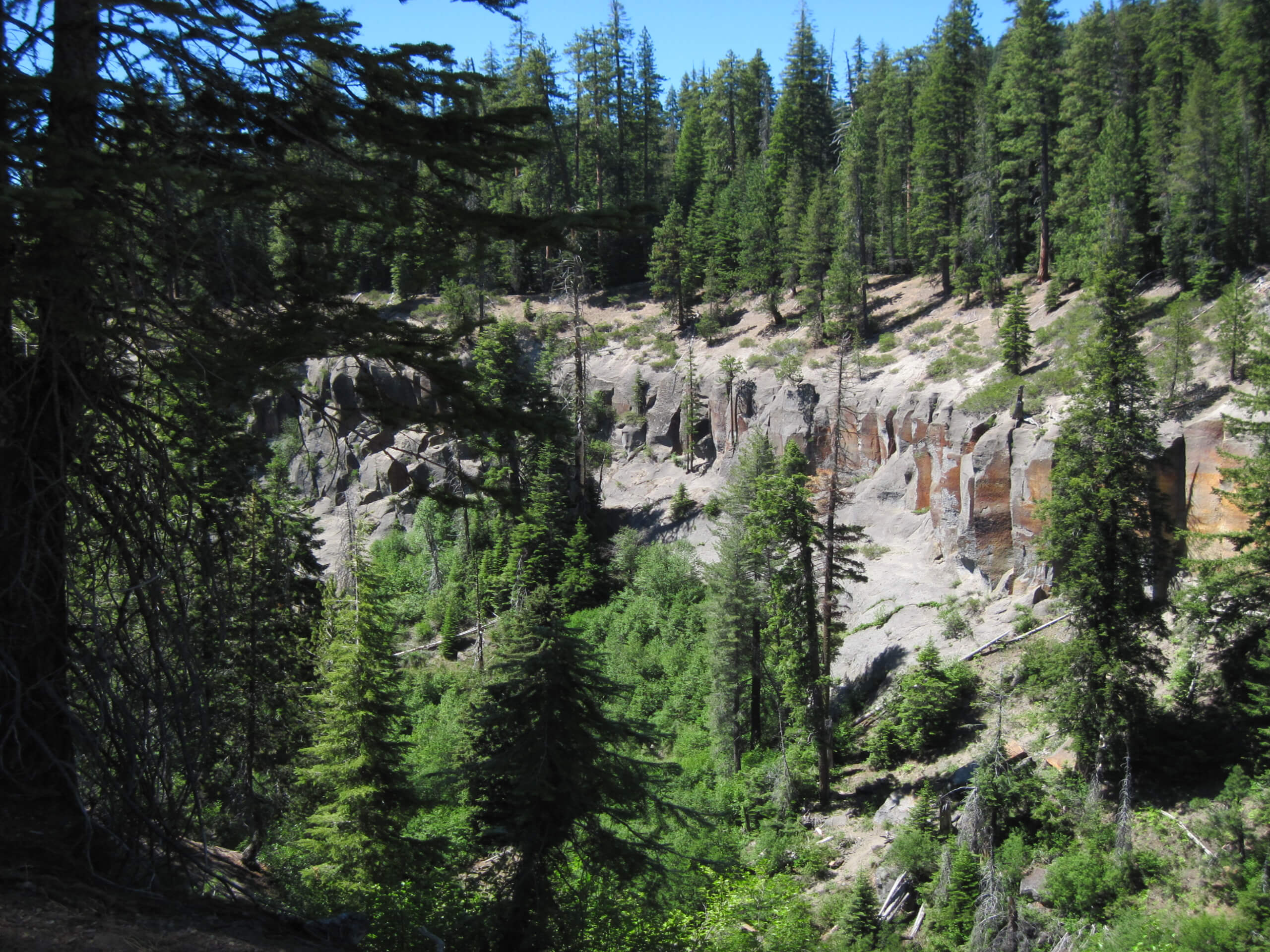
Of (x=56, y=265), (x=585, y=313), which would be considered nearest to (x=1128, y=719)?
(x=56, y=265)

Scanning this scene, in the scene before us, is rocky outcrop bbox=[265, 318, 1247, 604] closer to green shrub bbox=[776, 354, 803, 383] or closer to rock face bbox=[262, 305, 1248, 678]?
rock face bbox=[262, 305, 1248, 678]

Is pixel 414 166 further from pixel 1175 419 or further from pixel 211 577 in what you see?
pixel 1175 419

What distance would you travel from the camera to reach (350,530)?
21234 millimetres

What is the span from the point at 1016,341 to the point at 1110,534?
44.2ft

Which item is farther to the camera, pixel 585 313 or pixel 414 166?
pixel 585 313

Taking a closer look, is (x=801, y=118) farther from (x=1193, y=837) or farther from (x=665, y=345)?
(x=1193, y=837)

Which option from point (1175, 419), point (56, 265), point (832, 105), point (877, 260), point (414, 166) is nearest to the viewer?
point (56, 265)

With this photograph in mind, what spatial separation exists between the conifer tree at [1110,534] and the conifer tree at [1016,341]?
11.4 m

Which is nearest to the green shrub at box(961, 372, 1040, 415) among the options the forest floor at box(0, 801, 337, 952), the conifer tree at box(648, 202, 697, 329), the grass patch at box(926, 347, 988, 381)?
the grass patch at box(926, 347, 988, 381)

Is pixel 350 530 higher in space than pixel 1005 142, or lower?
lower

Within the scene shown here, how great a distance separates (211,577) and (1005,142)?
48383 mm

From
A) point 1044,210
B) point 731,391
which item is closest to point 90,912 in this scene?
point 731,391


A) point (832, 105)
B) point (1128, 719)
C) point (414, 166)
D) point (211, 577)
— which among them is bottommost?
point (1128, 719)

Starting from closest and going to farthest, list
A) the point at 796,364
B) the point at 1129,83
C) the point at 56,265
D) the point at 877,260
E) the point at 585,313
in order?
the point at 56,265
the point at 796,364
the point at 1129,83
the point at 877,260
the point at 585,313
